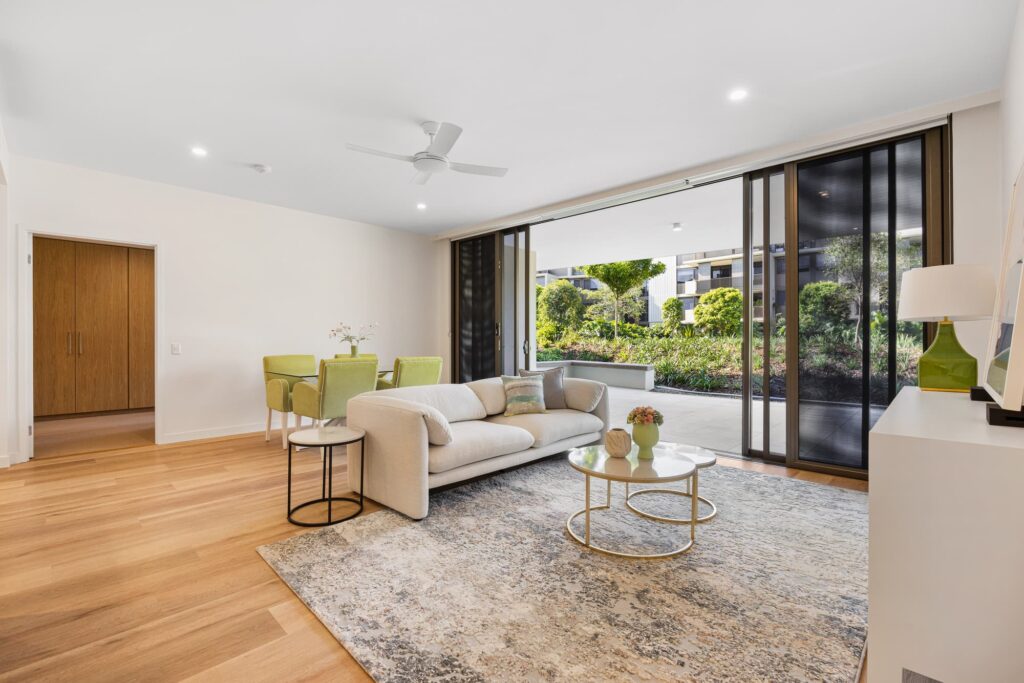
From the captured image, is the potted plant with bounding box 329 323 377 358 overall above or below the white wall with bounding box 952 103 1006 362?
below

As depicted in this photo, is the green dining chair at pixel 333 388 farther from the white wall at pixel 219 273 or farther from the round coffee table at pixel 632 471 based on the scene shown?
the round coffee table at pixel 632 471

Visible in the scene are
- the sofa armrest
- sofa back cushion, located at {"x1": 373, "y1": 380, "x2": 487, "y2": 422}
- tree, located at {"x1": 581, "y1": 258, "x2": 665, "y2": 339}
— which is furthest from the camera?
tree, located at {"x1": 581, "y1": 258, "x2": 665, "y2": 339}

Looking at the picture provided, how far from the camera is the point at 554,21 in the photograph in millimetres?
2393

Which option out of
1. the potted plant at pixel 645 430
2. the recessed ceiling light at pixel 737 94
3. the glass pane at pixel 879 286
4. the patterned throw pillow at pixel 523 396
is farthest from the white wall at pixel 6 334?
the glass pane at pixel 879 286

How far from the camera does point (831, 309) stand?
12.4ft

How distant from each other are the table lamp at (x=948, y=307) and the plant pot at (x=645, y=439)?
1.31m

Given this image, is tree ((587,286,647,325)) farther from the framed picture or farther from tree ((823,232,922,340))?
the framed picture

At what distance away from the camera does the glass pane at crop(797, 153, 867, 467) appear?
146 inches

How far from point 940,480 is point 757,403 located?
3.44 meters

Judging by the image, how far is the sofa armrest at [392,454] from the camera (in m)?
2.85

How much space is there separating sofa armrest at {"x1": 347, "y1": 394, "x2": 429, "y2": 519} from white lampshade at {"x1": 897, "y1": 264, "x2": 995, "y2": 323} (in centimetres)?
264

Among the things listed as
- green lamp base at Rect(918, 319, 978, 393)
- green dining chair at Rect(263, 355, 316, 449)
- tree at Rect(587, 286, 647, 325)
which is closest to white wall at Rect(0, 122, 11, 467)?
green dining chair at Rect(263, 355, 316, 449)

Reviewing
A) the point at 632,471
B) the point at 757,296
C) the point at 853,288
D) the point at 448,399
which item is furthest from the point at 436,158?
the point at 853,288

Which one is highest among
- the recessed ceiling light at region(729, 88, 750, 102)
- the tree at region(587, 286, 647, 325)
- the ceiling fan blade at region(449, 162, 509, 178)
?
the recessed ceiling light at region(729, 88, 750, 102)
